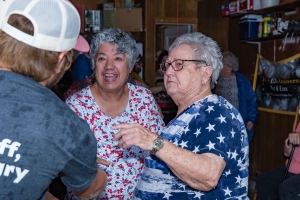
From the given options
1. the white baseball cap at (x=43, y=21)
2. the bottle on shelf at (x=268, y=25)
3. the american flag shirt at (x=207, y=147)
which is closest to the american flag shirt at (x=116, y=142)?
the american flag shirt at (x=207, y=147)

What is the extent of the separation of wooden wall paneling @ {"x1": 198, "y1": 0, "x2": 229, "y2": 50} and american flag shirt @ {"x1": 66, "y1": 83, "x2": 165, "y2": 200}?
4335 millimetres

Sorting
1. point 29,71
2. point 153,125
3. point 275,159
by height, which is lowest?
point 275,159

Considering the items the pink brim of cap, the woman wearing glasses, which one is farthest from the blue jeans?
the pink brim of cap

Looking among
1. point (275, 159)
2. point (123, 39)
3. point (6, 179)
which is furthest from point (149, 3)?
point (6, 179)

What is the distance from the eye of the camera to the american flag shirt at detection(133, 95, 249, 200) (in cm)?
191

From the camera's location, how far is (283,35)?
18.4 feet

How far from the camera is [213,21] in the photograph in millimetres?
7172

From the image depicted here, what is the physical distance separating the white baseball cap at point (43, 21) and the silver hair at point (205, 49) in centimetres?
90

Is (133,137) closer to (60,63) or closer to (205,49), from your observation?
(60,63)

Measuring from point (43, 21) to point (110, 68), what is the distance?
1.40 meters

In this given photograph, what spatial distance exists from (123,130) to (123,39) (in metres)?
1.15

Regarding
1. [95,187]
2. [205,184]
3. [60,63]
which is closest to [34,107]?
[60,63]

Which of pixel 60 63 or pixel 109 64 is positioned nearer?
pixel 60 63

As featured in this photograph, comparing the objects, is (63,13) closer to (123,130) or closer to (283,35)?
(123,130)
